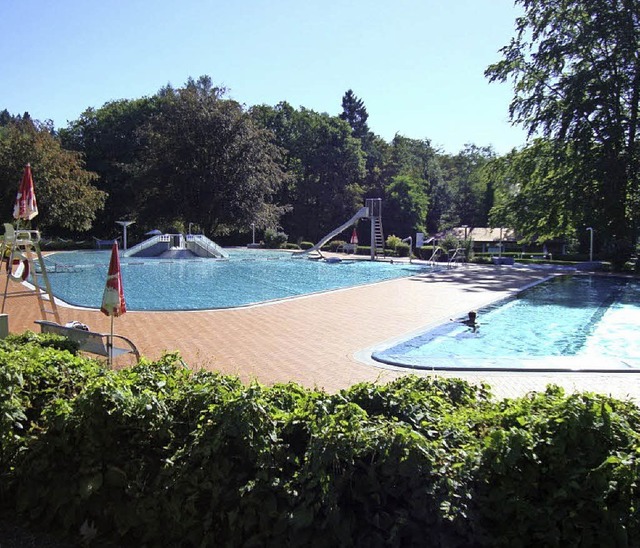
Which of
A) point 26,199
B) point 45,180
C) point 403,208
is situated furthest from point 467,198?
point 26,199

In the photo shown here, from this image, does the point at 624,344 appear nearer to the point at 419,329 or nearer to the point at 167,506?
the point at 419,329

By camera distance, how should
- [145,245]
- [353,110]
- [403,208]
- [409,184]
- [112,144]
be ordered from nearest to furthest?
[145,245] → [112,144] → [403,208] → [409,184] → [353,110]

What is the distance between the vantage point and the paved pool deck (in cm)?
732

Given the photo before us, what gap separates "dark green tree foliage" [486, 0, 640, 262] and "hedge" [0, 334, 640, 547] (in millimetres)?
26378

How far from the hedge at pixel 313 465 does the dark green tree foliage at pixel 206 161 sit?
120ft

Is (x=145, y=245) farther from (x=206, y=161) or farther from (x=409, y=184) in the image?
(x=409, y=184)

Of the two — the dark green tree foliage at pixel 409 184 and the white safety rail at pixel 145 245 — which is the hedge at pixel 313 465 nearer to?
the white safety rail at pixel 145 245

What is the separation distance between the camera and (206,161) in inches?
1553

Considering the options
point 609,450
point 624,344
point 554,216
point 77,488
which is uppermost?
point 554,216

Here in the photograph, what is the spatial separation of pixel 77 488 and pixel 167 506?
64cm

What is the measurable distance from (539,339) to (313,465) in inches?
410

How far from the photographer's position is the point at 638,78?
2638cm

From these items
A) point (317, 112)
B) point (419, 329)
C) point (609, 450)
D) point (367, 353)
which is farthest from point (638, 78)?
point (317, 112)

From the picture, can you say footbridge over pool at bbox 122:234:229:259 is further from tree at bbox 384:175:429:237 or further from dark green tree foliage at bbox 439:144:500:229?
dark green tree foliage at bbox 439:144:500:229
